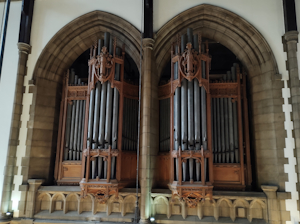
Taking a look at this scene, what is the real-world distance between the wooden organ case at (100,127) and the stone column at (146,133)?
56 centimetres

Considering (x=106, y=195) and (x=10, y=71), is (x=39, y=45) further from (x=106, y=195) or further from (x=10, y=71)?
(x=106, y=195)

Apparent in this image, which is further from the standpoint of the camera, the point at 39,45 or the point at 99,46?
the point at 39,45

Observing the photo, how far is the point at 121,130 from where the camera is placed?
21.7ft

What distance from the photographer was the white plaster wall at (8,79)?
23.3 feet

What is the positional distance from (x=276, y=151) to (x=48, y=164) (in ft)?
19.9

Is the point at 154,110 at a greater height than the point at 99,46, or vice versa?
the point at 99,46

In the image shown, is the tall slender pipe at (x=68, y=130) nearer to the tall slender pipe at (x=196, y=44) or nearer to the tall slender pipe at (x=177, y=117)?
the tall slender pipe at (x=177, y=117)

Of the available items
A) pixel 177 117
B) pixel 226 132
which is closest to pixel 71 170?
pixel 177 117

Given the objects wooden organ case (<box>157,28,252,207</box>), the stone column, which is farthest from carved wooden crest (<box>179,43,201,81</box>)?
the stone column

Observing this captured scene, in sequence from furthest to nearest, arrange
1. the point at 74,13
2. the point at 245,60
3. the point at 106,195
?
the point at 74,13 → the point at 245,60 → the point at 106,195

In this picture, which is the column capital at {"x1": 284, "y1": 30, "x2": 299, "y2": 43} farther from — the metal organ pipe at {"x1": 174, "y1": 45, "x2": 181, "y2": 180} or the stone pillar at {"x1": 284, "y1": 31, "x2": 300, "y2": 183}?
the metal organ pipe at {"x1": 174, "y1": 45, "x2": 181, "y2": 180}

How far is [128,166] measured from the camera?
7020 millimetres

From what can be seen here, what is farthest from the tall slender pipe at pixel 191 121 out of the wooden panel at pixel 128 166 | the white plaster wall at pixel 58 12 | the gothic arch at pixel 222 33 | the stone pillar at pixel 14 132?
the stone pillar at pixel 14 132

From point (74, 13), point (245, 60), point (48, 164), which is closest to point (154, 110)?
point (245, 60)
